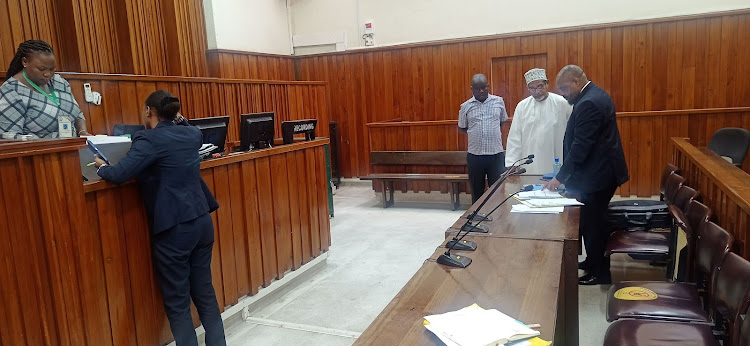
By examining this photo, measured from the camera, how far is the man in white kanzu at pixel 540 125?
470 cm

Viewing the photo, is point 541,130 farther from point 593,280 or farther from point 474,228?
point 474,228

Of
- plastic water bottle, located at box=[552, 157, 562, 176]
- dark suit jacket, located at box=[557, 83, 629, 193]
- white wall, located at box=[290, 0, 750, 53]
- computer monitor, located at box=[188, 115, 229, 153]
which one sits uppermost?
white wall, located at box=[290, 0, 750, 53]

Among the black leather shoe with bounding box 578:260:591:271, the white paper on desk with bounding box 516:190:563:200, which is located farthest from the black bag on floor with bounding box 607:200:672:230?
the white paper on desk with bounding box 516:190:563:200

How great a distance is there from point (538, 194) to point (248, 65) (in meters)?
6.47

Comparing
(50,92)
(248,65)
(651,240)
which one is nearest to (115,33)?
(248,65)

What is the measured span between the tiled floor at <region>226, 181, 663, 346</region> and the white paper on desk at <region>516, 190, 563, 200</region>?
81 cm

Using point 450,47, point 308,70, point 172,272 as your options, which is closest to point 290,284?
point 172,272

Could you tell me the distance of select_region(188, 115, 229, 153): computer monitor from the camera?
11.4 ft

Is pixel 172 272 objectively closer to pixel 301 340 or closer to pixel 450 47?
pixel 301 340

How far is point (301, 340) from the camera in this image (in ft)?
10.9

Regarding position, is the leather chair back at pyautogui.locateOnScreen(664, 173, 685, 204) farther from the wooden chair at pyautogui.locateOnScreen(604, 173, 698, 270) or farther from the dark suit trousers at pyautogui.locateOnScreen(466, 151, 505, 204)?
the dark suit trousers at pyautogui.locateOnScreen(466, 151, 505, 204)

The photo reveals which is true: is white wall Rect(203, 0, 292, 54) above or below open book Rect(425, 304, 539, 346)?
above

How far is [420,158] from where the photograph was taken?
7.20m

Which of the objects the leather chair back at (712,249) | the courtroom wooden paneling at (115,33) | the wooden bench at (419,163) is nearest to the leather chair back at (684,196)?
the leather chair back at (712,249)
